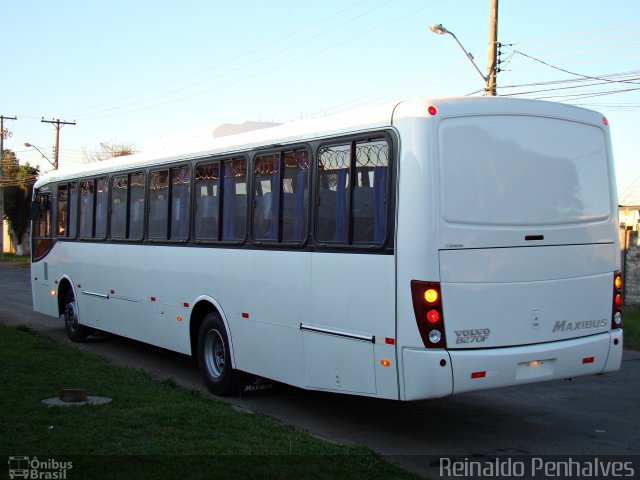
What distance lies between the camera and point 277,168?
8445 mm

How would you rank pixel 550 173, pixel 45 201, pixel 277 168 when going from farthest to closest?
Result: pixel 45 201, pixel 277 168, pixel 550 173

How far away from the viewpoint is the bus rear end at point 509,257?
256 inches

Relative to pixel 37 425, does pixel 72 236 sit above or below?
above

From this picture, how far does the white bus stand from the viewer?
6.56 metres

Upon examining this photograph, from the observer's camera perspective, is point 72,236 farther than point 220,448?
Yes

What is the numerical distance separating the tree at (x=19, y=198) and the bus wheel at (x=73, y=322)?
155ft

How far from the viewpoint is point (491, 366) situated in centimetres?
661

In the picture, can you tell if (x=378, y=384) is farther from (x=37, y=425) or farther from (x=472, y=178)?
(x=37, y=425)

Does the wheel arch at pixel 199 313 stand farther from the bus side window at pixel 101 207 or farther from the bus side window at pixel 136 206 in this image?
the bus side window at pixel 101 207

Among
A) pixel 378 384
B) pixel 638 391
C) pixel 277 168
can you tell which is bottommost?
pixel 638 391

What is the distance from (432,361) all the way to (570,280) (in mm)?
1750

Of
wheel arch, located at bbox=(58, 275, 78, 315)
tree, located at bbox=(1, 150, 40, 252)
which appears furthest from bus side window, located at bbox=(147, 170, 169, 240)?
tree, located at bbox=(1, 150, 40, 252)

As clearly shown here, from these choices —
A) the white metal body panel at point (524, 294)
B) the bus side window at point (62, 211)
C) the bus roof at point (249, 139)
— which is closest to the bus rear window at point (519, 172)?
the white metal body panel at point (524, 294)

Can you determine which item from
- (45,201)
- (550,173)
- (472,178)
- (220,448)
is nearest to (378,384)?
(220,448)
